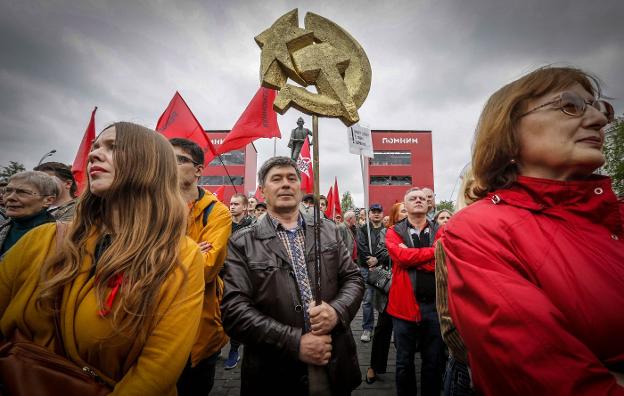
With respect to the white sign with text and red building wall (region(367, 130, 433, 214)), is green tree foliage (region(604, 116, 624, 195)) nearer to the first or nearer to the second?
red building wall (region(367, 130, 433, 214))

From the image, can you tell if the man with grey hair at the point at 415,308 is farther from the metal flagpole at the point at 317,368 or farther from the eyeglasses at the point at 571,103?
the eyeglasses at the point at 571,103

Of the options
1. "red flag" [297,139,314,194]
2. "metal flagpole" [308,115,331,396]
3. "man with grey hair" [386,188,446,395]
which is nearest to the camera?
"metal flagpole" [308,115,331,396]

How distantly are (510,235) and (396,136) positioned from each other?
1451 inches

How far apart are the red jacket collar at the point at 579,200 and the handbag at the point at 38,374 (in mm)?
1818

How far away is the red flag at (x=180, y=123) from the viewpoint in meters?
4.61

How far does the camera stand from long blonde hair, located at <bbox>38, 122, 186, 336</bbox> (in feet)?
3.97

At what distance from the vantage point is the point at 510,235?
1041 millimetres

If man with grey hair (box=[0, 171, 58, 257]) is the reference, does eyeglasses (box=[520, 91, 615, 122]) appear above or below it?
above

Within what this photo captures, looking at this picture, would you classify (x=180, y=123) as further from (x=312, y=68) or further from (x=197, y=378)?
(x=197, y=378)

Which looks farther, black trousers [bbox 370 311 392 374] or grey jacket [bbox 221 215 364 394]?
black trousers [bbox 370 311 392 374]

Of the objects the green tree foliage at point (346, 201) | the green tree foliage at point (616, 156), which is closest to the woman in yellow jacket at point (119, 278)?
the green tree foliage at point (616, 156)

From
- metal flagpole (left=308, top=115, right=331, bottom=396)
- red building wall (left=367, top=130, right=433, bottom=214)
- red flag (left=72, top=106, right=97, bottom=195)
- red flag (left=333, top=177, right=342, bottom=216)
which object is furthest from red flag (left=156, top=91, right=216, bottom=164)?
red building wall (left=367, top=130, right=433, bottom=214)

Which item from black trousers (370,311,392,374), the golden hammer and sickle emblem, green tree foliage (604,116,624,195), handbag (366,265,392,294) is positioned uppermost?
green tree foliage (604,116,624,195)

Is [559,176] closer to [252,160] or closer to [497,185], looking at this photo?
[497,185]
